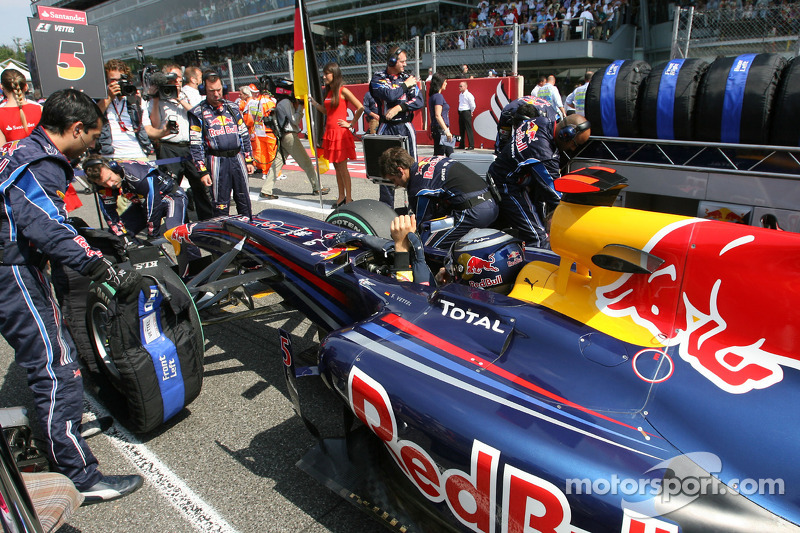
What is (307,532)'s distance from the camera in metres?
2.08

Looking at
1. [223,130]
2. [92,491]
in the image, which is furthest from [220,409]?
[223,130]

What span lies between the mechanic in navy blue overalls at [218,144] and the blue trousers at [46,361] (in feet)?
10.5

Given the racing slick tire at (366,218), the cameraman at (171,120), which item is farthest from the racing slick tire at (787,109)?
the cameraman at (171,120)

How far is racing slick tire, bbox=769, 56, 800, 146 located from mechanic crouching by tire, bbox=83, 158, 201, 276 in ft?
14.3

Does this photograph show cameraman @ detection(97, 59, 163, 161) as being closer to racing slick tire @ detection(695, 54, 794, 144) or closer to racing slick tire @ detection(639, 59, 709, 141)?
racing slick tire @ detection(639, 59, 709, 141)

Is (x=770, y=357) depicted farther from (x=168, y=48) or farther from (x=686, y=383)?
(x=168, y=48)

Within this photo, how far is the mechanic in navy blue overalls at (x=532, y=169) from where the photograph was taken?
150 inches

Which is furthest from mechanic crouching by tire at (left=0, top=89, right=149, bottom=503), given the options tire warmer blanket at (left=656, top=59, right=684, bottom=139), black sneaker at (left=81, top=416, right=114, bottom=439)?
tire warmer blanket at (left=656, top=59, right=684, bottom=139)

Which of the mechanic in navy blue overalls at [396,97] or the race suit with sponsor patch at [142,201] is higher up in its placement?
the mechanic in navy blue overalls at [396,97]

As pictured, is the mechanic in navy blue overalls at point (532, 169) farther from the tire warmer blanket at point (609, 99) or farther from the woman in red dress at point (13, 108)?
the woman in red dress at point (13, 108)

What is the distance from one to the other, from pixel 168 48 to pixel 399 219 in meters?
48.9

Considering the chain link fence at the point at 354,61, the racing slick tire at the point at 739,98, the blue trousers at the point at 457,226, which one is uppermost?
the chain link fence at the point at 354,61

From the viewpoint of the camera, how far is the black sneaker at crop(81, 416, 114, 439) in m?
2.75

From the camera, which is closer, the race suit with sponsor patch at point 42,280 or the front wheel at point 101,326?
the race suit with sponsor patch at point 42,280
